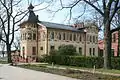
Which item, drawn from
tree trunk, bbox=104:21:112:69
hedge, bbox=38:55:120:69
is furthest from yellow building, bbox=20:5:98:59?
tree trunk, bbox=104:21:112:69

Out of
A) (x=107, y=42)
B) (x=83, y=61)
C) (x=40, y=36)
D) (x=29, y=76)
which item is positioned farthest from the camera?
(x=40, y=36)

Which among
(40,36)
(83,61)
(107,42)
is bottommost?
(83,61)

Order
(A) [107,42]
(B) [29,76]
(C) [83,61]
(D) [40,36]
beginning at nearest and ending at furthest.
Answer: (B) [29,76], (A) [107,42], (C) [83,61], (D) [40,36]

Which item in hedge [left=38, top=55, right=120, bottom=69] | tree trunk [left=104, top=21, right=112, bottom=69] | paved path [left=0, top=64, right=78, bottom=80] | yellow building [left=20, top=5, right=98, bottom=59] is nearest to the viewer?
paved path [left=0, top=64, right=78, bottom=80]

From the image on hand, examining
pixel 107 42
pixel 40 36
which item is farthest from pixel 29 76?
pixel 40 36

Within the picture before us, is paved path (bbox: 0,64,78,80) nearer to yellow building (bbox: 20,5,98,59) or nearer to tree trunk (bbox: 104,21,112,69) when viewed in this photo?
tree trunk (bbox: 104,21,112,69)

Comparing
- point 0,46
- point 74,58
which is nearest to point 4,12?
point 74,58

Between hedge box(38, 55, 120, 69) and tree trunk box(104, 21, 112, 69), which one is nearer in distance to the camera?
tree trunk box(104, 21, 112, 69)

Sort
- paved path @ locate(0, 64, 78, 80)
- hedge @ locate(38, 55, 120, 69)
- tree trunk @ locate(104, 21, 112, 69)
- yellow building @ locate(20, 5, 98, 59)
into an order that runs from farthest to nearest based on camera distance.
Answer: yellow building @ locate(20, 5, 98, 59) < hedge @ locate(38, 55, 120, 69) < tree trunk @ locate(104, 21, 112, 69) < paved path @ locate(0, 64, 78, 80)

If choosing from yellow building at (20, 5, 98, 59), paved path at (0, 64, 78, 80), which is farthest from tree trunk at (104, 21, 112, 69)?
yellow building at (20, 5, 98, 59)

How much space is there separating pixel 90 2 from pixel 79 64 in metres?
14.1

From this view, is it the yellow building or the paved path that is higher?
the yellow building

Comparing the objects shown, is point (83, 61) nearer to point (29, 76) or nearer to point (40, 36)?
point (29, 76)

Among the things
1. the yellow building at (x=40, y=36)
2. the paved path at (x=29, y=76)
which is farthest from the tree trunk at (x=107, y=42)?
the yellow building at (x=40, y=36)
